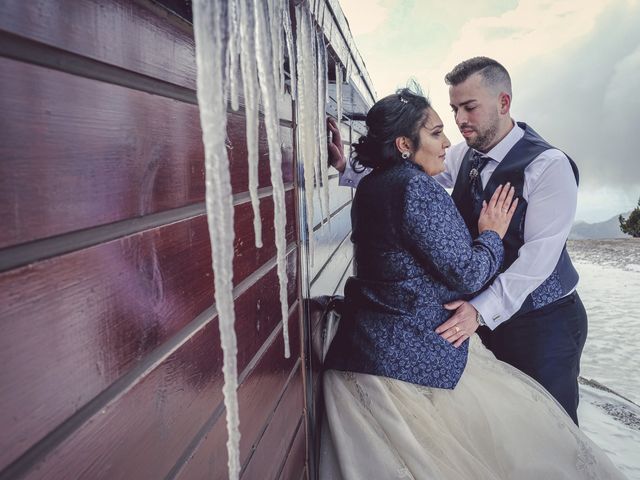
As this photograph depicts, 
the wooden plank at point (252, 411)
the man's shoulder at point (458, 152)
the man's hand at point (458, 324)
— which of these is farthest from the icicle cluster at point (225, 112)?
the man's shoulder at point (458, 152)

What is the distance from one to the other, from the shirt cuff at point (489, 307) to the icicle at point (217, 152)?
1.72 m

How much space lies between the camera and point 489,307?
217 cm

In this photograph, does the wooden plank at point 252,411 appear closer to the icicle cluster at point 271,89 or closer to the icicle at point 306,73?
the icicle cluster at point 271,89

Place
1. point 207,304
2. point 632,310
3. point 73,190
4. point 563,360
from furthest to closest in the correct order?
point 632,310 → point 563,360 → point 207,304 → point 73,190

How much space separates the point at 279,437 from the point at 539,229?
175 cm

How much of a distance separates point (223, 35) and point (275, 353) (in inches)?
40.2

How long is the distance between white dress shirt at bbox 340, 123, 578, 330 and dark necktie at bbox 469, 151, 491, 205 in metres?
0.26

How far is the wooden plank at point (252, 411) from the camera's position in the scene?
88cm

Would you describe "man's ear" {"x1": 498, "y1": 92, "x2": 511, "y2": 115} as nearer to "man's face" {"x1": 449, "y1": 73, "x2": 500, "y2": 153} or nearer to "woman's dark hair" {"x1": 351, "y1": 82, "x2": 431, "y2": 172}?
"man's face" {"x1": 449, "y1": 73, "x2": 500, "y2": 153}

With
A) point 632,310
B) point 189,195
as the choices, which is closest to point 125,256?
point 189,195

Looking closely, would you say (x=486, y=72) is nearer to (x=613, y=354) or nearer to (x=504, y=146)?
(x=504, y=146)

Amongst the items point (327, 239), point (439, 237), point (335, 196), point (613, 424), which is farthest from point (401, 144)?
point (613, 424)

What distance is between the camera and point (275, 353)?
139 centimetres

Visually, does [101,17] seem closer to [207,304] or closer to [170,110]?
[170,110]
